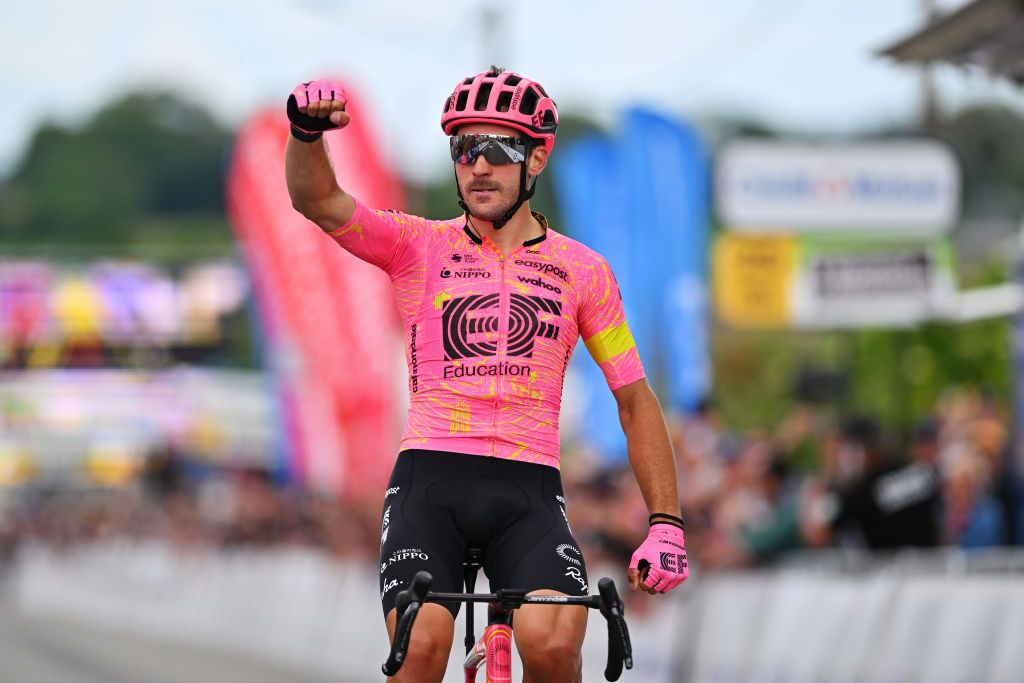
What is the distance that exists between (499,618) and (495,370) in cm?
87

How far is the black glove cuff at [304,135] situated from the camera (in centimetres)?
650

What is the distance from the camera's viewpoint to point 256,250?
1302 inches

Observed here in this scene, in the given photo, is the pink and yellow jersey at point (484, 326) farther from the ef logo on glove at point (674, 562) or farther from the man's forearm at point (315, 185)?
the ef logo on glove at point (674, 562)

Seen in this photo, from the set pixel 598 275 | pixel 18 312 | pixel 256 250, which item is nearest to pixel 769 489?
pixel 598 275

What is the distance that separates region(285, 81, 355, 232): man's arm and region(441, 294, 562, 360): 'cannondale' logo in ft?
1.71

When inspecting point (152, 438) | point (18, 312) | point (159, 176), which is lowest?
point (152, 438)

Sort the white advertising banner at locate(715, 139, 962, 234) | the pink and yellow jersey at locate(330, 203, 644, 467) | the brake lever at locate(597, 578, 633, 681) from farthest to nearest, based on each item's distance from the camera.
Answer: the white advertising banner at locate(715, 139, 962, 234) < the pink and yellow jersey at locate(330, 203, 644, 467) < the brake lever at locate(597, 578, 633, 681)

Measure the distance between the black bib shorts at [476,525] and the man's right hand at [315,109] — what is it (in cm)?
120

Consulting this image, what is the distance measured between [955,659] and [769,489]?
474cm

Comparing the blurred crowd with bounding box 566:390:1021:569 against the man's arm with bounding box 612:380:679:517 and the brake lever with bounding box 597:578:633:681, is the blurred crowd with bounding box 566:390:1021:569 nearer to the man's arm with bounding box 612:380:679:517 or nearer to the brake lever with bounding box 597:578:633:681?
the man's arm with bounding box 612:380:679:517

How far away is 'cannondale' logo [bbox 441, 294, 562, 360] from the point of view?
22.3 ft

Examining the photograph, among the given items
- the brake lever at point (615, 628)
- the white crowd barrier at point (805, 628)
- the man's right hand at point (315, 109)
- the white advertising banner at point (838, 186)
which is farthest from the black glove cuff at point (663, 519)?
the white advertising banner at point (838, 186)

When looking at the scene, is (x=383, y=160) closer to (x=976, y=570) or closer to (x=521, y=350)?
(x=976, y=570)

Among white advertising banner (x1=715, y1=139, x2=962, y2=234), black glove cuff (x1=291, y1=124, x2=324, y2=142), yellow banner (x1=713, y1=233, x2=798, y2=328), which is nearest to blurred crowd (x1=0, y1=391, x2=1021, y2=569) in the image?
yellow banner (x1=713, y1=233, x2=798, y2=328)
